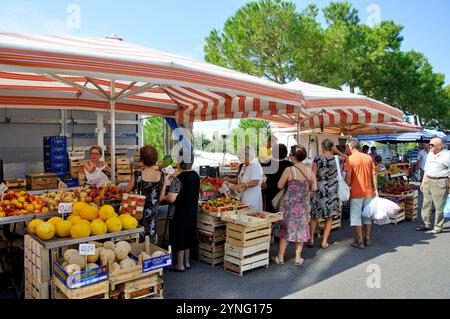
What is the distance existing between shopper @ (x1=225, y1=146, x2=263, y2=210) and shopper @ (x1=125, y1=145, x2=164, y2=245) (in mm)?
1367

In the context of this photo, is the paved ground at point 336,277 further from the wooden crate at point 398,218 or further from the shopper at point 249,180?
the wooden crate at point 398,218

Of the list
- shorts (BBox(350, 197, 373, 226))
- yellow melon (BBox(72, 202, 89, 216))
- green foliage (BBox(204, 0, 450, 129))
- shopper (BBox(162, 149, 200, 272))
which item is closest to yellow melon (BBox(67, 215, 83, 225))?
yellow melon (BBox(72, 202, 89, 216))

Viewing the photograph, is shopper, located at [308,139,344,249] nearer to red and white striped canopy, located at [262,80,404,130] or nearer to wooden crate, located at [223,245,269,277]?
red and white striped canopy, located at [262,80,404,130]

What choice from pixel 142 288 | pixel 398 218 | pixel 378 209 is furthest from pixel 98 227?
pixel 398 218

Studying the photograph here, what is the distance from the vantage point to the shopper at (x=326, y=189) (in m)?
5.39

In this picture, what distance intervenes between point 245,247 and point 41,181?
3931 mm

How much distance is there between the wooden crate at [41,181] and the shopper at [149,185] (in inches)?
108

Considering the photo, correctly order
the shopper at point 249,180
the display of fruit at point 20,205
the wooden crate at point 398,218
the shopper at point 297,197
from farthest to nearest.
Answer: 1. the wooden crate at point 398,218
2. the shopper at point 249,180
3. the shopper at point 297,197
4. the display of fruit at point 20,205

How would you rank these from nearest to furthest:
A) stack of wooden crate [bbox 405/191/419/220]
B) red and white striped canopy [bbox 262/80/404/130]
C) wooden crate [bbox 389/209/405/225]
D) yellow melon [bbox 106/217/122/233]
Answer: yellow melon [bbox 106/217/122/233]
red and white striped canopy [bbox 262/80/404/130]
wooden crate [bbox 389/209/405/225]
stack of wooden crate [bbox 405/191/419/220]

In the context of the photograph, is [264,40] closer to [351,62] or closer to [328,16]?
[351,62]

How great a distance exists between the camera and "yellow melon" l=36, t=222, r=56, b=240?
292 cm

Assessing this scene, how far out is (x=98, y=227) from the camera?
3.11 m

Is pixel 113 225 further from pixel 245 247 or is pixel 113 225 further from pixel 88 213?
pixel 245 247

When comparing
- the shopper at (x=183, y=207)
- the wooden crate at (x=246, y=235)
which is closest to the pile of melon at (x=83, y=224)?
the shopper at (x=183, y=207)
